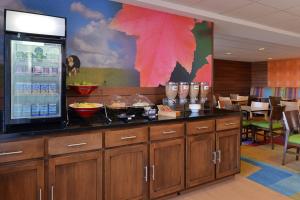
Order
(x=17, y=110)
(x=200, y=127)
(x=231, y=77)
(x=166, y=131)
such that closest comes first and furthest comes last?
(x=17, y=110) → (x=166, y=131) → (x=200, y=127) → (x=231, y=77)

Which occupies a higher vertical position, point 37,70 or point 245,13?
point 245,13

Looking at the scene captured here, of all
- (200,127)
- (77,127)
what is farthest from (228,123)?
(77,127)

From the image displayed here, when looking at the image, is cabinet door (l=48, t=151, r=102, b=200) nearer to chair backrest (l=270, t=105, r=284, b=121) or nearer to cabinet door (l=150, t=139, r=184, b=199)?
cabinet door (l=150, t=139, r=184, b=199)

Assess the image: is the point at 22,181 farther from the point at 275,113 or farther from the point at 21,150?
the point at 275,113

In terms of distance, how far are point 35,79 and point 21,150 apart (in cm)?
58

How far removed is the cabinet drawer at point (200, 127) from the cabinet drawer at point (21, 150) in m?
1.49

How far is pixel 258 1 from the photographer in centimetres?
301

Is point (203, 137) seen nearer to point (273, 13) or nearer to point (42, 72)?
point (42, 72)

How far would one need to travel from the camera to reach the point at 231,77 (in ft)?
32.8

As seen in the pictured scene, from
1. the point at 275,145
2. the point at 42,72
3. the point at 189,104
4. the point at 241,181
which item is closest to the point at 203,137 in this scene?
the point at 189,104

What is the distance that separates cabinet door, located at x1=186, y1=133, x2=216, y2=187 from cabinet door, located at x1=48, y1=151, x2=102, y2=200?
1.05m

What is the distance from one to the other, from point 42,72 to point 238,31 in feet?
11.6

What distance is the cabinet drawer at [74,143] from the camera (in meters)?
1.85

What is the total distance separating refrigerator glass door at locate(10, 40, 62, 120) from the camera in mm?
1842
